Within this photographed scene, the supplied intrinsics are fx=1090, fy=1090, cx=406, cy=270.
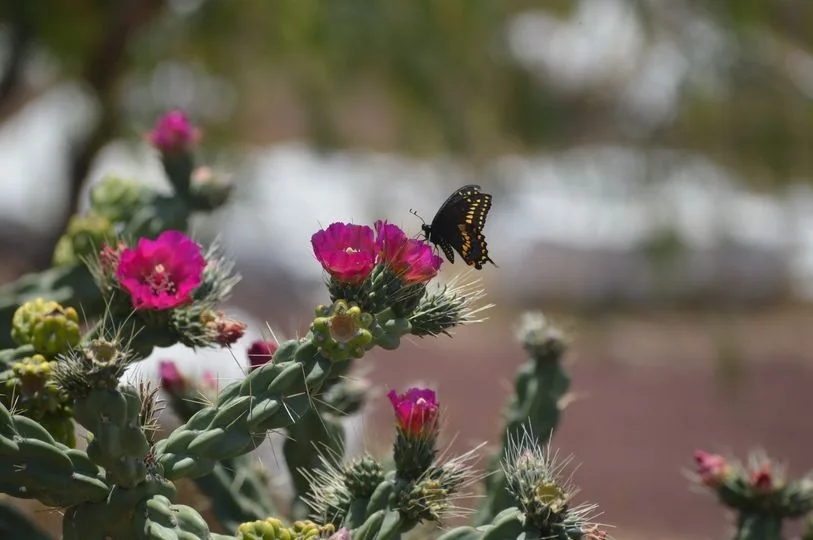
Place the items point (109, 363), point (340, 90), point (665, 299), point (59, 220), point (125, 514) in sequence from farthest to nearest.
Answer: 1. point (665, 299)
2. point (59, 220)
3. point (340, 90)
4. point (125, 514)
5. point (109, 363)

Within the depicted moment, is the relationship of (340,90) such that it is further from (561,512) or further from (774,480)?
(561,512)

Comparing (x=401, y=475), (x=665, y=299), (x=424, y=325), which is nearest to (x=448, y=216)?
(x=424, y=325)

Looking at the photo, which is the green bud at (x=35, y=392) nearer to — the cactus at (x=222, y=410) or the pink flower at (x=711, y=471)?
the cactus at (x=222, y=410)

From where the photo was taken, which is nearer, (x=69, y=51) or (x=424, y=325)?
(x=424, y=325)

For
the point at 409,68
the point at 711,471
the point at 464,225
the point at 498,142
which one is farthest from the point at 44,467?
the point at 498,142

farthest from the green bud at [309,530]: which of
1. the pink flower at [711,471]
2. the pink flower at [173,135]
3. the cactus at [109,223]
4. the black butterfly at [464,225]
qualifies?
the pink flower at [173,135]

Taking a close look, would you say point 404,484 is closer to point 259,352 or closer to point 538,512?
point 538,512

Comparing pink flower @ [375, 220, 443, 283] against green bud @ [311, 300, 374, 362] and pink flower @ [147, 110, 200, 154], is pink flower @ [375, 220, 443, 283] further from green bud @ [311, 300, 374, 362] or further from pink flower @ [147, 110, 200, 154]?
pink flower @ [147, 110, 200, 154]
